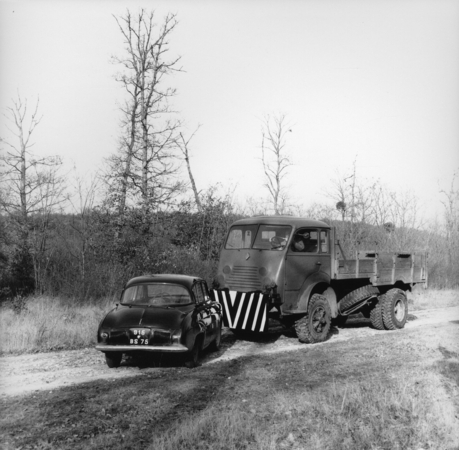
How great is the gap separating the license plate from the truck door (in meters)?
3.83

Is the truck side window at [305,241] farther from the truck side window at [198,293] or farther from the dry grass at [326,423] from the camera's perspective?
the dry grass at [326,423]

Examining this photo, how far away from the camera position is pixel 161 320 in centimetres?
854

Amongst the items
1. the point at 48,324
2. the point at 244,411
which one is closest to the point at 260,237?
the point at 48,324

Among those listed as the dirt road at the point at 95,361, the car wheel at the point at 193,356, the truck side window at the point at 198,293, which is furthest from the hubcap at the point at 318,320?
the car wheel at the point at 193,356

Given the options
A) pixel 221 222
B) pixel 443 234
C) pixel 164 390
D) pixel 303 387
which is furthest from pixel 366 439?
pixel 443 234

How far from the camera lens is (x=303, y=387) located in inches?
304

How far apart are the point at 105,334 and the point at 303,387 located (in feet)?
10.5

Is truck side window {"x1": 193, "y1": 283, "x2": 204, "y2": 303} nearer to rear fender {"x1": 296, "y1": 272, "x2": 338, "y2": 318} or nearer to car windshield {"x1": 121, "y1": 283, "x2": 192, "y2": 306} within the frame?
car windshield {"x1": 121, "y1": 283, "x2": 192, "y2": 306}

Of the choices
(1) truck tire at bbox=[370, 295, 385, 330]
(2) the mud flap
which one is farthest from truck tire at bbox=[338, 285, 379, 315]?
(2) the mud flap

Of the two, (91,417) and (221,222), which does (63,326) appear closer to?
(91,417)

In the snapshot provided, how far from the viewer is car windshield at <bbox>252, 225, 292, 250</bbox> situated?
1168 centimetres

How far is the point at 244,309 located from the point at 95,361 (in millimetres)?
3292

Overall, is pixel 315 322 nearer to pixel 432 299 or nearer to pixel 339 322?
pixel 339 322

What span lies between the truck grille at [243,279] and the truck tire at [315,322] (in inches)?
47.6
